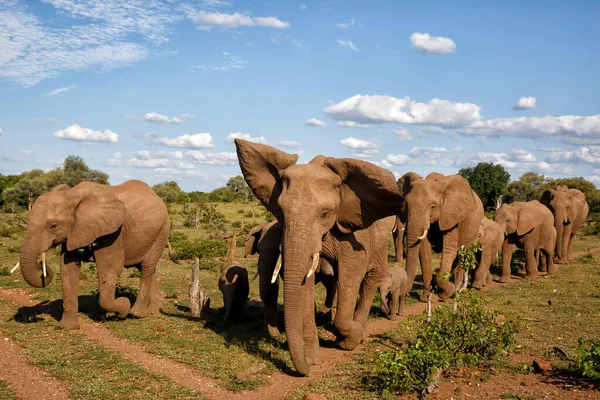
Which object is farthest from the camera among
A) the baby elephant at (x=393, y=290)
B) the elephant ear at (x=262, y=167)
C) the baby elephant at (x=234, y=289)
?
the baby elephant at (x=393, y=290)

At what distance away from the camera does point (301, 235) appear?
23.9ft

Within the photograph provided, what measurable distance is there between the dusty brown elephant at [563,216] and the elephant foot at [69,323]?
18.8 meters

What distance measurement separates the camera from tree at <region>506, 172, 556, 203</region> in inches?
2813

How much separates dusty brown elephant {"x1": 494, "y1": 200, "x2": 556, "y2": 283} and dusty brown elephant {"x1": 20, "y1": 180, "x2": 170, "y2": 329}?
11.5m

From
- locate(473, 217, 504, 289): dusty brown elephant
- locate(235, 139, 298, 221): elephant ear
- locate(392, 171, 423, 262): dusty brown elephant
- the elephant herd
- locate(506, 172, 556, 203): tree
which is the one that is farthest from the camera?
locate(506, 172, 556, 203): tree

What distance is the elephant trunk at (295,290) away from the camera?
23.9ft

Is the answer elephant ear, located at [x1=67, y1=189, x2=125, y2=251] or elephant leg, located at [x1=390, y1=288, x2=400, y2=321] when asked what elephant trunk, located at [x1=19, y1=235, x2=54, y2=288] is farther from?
elephant leg, located at [x1=390, y1=288, x2=400, y2=321]

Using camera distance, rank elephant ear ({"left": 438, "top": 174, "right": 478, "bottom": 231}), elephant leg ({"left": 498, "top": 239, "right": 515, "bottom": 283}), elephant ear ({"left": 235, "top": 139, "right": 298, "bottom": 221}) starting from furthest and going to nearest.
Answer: elephant leg ({"left": 498, "top": 239, "right": 515, "bottom": 283}) → elephant ear ({"left": 438, "top": 174, "right": 478, "bottom": 231}) → elephant ear ({"left": 235, "top": 139, "right": 298, "bottom": 221})

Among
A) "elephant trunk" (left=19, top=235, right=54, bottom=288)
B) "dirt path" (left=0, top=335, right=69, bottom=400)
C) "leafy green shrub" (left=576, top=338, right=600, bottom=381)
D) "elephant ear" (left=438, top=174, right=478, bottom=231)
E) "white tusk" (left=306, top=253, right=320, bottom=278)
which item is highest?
"elephant ear" (left=438, top=174, right=478, bottom=231)

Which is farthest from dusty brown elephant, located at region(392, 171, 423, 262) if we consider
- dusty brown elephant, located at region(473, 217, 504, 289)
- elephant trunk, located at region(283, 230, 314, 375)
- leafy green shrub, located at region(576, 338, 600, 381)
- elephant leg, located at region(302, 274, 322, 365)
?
leafy green shrub, located at region(576, 338, 600, 381)

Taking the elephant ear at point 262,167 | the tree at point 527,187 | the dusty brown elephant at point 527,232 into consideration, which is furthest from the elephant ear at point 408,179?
the tree at point 527,187

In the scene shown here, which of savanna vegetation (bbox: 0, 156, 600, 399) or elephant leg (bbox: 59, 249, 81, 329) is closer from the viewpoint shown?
savanna vegetation (bbox: 0, 156, 600, 399)

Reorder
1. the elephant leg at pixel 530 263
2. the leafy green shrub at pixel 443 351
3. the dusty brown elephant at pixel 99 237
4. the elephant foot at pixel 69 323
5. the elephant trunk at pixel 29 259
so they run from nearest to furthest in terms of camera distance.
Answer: the leafy green shrub at pixel 443 351 < the elephant trunk at pixel 29 259 < the dusty brown elephant at pixel 99 237 < the elephant foot at pixel 69 323 < the elephant leg at pixel 530 263

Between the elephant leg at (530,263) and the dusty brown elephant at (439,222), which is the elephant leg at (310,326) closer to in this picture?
the dusty brown elephant at (439,222)
